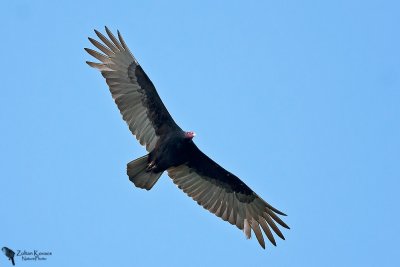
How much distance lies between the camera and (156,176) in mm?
13859

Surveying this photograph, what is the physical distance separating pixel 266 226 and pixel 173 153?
100 inches

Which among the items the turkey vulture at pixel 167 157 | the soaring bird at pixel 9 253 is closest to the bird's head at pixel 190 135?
the turkey vulture at pixel 167 157

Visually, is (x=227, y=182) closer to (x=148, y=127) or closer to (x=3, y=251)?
(x=148, y=127)

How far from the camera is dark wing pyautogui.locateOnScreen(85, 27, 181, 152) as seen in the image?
Result: 1399 centimetres

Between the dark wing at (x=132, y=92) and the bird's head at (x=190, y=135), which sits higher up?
the dark wing at (x=132, y=92)

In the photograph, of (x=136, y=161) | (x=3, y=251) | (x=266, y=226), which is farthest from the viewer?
(x=266, y=226)

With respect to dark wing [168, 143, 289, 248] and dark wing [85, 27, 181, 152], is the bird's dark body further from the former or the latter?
dark wing [168, 143, 289, 248]

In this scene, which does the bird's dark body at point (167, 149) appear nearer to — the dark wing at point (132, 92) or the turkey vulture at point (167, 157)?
the turkey vulture at point (167, 157)

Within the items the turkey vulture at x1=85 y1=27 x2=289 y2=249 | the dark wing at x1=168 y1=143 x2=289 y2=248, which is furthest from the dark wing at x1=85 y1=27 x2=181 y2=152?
the dark wing at x1=168 y1=143 x2=289 y2=248

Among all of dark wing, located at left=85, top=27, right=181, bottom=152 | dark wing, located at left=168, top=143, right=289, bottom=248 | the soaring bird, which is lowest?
the soaring bird

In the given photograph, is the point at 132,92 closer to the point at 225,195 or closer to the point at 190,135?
the point at 190,135

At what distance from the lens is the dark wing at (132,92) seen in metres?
14.0

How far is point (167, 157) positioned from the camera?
13.8m

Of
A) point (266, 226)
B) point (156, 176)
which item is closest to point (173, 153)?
point (156, 176)
